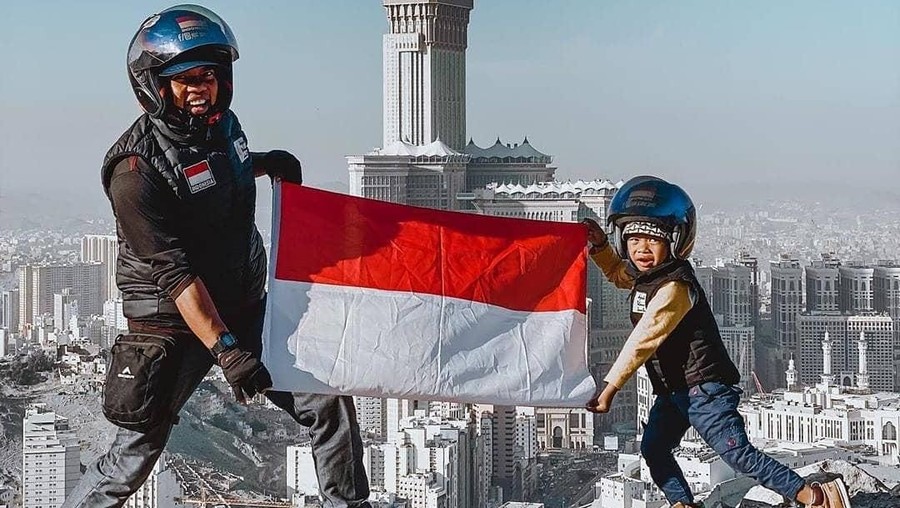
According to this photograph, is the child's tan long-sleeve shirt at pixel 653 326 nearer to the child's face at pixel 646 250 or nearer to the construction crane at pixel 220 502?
the child's face at pixel 646 250

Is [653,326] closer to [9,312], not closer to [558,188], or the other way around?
[9,312]

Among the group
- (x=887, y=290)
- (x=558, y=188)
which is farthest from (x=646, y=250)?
(x=887, y=290)

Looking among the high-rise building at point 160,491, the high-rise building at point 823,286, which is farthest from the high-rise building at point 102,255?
the high-rise building at point 823,286

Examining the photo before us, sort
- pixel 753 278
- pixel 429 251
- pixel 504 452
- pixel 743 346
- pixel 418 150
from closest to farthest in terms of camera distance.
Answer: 1. pixel 429 251
2. pixel 504 452
3. pixel 743 346
4. pixel 753 278
5. pixel 418 150

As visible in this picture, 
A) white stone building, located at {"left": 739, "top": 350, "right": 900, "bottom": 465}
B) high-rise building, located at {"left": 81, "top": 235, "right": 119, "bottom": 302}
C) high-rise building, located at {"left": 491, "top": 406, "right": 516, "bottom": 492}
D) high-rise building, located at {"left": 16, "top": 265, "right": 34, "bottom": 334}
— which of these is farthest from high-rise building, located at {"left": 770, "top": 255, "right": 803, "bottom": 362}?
high-rise building, located at {"left": 16, "top": 265, "right": 34, "bottom": 334}

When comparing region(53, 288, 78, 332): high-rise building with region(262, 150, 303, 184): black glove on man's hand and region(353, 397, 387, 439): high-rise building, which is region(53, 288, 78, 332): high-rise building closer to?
region(353, 397, 387, 439): high-rise building

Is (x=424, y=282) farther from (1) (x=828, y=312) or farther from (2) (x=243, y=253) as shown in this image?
(1) (x=828, y=312)
